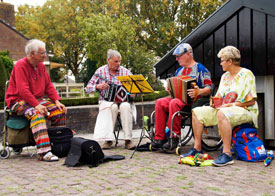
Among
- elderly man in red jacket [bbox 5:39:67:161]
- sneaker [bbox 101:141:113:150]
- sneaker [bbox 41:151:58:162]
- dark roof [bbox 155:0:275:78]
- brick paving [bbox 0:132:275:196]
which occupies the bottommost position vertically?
brick paving [bbox 0:132:275:196]

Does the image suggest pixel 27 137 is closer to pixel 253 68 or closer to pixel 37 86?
pixel 37 86

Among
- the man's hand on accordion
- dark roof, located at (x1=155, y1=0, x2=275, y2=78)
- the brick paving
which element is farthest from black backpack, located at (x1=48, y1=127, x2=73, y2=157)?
dark roof, located at (x1=155, y1=0, x2=275, y2=78)

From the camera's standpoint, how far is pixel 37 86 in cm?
520

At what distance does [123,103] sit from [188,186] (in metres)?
2.61

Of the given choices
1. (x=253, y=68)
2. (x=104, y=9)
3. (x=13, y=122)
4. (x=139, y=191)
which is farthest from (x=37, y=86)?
(x=104, y=9)

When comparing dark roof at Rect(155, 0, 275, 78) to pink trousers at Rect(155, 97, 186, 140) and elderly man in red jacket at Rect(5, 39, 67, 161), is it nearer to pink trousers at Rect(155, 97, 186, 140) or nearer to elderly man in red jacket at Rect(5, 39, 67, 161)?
pink trousers at Rect(155, 97, 186, 140)

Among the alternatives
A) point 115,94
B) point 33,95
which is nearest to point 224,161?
point 115,94

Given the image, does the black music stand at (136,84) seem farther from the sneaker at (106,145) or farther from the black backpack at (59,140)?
the black backpack at (59,140)

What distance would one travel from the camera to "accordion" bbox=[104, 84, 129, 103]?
19.2 feet

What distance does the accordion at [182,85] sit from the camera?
487 cm

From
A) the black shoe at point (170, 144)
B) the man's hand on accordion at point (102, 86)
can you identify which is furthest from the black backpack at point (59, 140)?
the black shoe at point (170, 144)

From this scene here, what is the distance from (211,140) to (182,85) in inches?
65.2

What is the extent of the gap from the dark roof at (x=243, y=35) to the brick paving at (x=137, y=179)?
1.69 meters

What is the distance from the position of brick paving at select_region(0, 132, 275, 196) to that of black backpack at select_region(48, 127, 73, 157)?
31 cm
